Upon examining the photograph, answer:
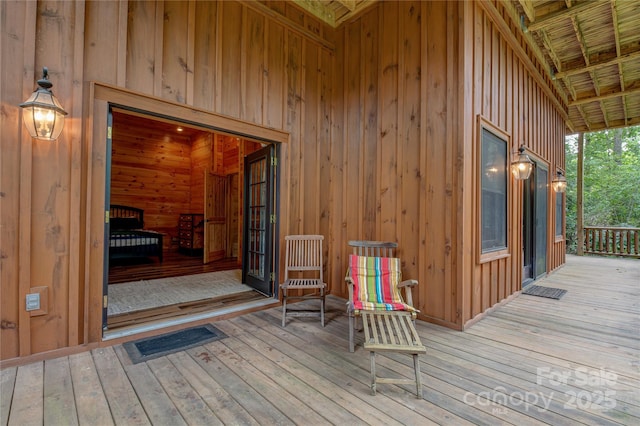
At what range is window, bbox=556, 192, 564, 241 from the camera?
6.29 metres

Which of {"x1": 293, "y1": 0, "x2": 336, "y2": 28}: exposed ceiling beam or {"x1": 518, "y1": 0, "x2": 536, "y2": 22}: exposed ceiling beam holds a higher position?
{"x1": 293, "y1": 0, "x2": 336, "y2": 28}: exposed ceiling beam

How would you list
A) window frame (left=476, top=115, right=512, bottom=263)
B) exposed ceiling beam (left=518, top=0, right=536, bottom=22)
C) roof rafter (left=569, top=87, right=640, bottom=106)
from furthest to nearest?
roof rafter (left=569, top=87, right=640, bottom=106), exposed ceiling beam (left=518, top=0, right=536, bottom=22), window frame (left=476, top=115, right=512, bottom=263)

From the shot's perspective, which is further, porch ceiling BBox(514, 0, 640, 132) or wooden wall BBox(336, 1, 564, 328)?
porch ceiling BBox(514, 0, 640, 132)

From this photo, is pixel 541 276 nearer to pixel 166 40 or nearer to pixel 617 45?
pixel 617 45

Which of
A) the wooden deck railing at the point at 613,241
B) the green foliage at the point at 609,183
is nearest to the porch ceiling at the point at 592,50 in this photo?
the wooden deck railing at the point at 613,241

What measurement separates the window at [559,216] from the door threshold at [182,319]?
6652 millimetres

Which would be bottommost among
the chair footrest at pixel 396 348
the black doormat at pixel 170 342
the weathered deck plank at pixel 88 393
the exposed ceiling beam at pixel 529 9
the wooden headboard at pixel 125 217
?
the black doormat at pixel 170 342

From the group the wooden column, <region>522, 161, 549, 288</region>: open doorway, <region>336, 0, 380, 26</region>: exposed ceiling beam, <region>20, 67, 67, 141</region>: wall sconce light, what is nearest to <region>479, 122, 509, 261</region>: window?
<region>522, 161, 549, 288</region>: open doorway

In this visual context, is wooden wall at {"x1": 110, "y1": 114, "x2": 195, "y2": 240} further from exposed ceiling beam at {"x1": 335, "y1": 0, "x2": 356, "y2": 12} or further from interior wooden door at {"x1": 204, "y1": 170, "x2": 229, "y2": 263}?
Answer: exposed ceiling beam at {"x1": 335, "y1": 0, "x2": 356, "y2": 12}

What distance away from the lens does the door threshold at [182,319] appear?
2574 mm

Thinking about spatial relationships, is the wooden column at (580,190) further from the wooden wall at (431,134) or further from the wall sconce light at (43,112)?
the wall sconce light at (43,112)

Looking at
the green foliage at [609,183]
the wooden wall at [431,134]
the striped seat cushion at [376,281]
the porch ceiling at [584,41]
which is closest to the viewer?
the striped seat cushion at [376,281]

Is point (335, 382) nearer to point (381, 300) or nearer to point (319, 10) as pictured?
point (381, 300)

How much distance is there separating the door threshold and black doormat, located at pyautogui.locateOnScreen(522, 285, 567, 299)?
13.0ft
